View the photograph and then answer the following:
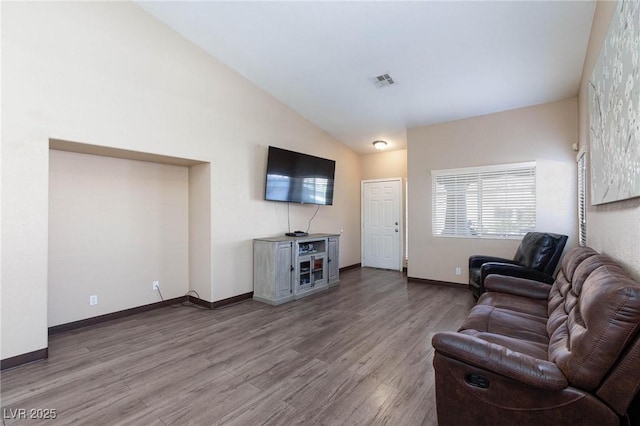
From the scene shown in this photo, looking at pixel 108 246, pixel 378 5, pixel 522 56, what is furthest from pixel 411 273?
pixel 108 246

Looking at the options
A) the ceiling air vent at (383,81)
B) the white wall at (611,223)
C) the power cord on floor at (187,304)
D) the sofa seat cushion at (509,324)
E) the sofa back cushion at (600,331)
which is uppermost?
the ceiling air vent at (383,81)

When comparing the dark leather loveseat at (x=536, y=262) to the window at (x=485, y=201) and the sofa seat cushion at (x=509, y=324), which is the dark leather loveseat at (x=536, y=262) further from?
the sofa seat cushion at (x=509, y=324)

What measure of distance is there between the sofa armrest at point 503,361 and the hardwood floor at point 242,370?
0.63 metres

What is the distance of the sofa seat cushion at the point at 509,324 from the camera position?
197 cm

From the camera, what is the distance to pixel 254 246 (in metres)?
4.50

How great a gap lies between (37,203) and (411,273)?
5.21m

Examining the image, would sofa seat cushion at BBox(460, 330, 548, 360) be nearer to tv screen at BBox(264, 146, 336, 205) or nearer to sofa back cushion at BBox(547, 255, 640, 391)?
sofa back cushion at BBox(547, 255, 640, 391)

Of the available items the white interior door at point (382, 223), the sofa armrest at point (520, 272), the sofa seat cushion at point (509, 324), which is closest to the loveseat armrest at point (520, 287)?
the sofa seat cushion at point (509, 324)

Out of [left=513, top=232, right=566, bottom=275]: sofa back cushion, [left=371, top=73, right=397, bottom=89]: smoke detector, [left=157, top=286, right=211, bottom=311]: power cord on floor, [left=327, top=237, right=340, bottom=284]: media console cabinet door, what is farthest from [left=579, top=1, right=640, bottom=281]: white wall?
[left=157, top=286, right=211, bottom=311]: power cord on floor

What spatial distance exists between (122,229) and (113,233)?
0.35ft

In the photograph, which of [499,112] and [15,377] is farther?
[499,112]

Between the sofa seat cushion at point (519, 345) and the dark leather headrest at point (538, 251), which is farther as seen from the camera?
the dark leather headrest at point (538, 251)

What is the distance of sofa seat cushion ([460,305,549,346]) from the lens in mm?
1971

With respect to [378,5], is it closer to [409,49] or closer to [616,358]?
[409,49]
